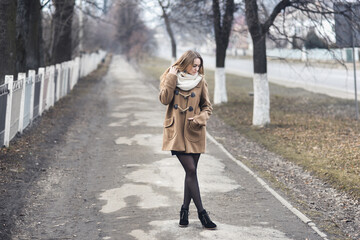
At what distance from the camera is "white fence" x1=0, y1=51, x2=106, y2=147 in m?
10.5

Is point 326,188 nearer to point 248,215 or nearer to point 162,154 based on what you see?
point 248,215

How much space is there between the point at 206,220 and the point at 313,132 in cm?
805

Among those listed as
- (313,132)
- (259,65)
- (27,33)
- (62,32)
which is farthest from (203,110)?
(62,32)

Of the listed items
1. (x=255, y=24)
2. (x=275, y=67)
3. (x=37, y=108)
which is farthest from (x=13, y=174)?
(x=275, y=67)

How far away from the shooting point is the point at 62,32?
2670cm

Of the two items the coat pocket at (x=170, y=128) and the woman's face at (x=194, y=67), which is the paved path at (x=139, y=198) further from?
the woman's face at (x=194, y=67)

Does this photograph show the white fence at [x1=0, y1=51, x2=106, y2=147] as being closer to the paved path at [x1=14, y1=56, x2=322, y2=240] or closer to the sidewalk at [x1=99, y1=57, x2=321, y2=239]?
the paved path at [x1=14, y1=56, x2=322, y2=240]

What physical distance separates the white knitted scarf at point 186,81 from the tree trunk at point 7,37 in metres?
7.52

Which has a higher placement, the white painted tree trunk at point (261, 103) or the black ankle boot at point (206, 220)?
the white painted tree trunk at point (261, 103)

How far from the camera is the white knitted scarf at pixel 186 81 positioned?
583 centimetres

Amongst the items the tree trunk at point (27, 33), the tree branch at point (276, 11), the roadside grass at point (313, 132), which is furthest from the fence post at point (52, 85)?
the tree branch at point (276, 11)

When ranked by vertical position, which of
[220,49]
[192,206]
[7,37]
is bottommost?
[192,206]

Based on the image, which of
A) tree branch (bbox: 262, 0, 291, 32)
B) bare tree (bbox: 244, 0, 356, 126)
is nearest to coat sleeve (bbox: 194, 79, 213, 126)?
bare tree (bbox: 244, 0, 356, 126)

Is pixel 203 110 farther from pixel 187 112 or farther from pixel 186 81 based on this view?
pixel 186 81
